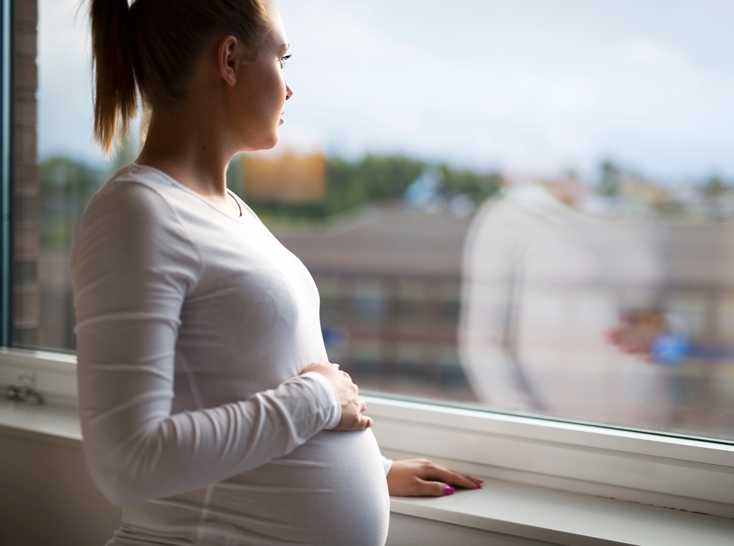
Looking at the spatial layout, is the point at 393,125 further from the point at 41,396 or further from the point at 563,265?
the point at 41,396

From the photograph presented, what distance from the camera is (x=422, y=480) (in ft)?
3.92

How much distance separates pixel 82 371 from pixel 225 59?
39 cm

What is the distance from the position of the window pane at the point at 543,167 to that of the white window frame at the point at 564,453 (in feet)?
3.25

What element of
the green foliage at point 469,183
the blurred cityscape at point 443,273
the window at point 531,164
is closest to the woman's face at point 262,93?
the blurred cityscape at point 443,273

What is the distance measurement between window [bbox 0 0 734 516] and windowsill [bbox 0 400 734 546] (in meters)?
1.03

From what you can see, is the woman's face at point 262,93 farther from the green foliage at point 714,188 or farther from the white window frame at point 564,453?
the green foliage at point 714,188

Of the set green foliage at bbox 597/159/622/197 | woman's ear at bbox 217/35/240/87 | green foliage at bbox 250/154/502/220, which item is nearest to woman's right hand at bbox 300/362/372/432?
woman's ear at bbox 217/35/240/87

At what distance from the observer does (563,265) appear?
3164 millimetres

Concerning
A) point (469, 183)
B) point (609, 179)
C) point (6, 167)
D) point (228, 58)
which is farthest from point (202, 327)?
point (469, 183)

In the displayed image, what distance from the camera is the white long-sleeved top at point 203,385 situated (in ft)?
2.62

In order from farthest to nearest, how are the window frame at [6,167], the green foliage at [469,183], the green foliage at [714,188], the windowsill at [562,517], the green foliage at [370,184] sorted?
the green foliage at [370,184] → the green foliage at [469,183] → the green foliage at [714,188] → the window frame at [6,167] → the windowsill at [562,517]

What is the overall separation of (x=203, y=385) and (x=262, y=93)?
0.35 meters

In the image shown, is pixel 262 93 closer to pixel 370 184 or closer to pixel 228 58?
pixel 228 58

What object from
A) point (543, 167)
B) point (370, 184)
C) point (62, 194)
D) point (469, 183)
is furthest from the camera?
point (370, 184)
